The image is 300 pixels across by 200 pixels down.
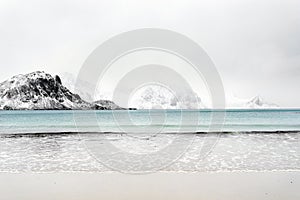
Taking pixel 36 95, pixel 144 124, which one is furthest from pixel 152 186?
pixel 36 95

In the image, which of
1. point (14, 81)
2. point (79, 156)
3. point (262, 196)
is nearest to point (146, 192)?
point (262, 196)

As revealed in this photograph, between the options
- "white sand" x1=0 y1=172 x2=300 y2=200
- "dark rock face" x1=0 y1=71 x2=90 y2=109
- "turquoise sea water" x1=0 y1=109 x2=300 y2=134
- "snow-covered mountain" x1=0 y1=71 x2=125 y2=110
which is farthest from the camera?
"dark rock face" x1=0 y1=71 x2=90 y2=109

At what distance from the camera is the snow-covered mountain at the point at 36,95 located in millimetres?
128875

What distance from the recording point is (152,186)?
25.7 ft

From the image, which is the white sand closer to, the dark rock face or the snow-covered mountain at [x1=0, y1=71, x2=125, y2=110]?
the snow-covered mountain at [x1=0, y1=71, x2=125, y2=110]

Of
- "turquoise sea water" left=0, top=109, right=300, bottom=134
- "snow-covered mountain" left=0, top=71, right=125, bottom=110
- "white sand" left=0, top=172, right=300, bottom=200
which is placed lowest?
"white sand" left=0, top=172, right=300, bottom=200

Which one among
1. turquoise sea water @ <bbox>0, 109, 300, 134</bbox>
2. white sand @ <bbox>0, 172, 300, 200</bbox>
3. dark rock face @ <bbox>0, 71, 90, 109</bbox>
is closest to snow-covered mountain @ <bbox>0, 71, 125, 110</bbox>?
dark rock face @ <bbox>0, 71, 90, 109</bbox>

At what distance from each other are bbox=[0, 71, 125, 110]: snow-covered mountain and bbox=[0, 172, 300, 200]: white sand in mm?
118126

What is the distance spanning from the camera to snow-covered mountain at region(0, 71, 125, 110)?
129 m

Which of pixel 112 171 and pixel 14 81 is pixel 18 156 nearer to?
pixel 112 171

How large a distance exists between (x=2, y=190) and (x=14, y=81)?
145 metres

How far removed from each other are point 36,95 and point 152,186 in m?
136

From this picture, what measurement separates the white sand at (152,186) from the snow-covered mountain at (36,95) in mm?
118126

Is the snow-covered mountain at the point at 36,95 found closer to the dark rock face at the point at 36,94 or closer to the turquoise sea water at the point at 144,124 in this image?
the dark rock face at the point at 36,94
